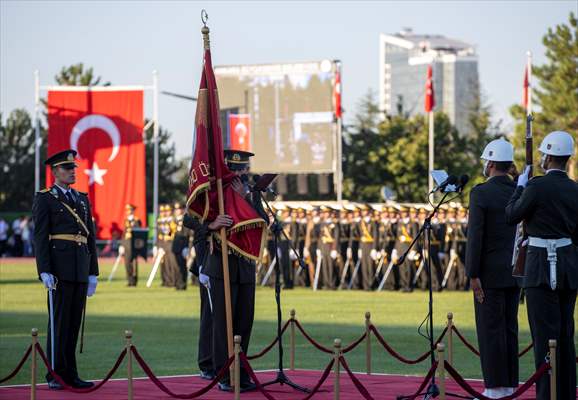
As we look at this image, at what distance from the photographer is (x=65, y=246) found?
12.7 m

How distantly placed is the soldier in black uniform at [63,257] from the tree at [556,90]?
41133 millimetres

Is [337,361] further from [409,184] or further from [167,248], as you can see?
[409,184]

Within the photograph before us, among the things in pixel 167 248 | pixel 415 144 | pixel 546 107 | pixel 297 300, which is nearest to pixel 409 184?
pixel 415 144

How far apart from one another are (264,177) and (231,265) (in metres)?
0.87

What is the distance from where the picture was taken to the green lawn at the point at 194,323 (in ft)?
50.7

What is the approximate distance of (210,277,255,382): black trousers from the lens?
480 inches

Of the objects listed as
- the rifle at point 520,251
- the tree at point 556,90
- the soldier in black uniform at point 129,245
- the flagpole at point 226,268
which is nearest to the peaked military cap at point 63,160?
the flagpole at point 226,268

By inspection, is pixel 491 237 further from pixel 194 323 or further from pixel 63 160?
pixel 194 323

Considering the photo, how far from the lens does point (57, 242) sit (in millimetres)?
12711

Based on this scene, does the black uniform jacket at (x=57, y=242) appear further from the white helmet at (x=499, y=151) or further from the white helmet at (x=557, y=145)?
the white helmet at (x=557, y=145)

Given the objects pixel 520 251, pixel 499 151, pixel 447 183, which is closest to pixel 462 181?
pixel 447 183

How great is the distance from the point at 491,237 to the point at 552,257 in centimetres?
112

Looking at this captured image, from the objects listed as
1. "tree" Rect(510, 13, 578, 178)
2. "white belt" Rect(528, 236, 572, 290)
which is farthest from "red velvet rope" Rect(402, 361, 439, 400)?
"tree" Rect(510, 13, 578, 178)

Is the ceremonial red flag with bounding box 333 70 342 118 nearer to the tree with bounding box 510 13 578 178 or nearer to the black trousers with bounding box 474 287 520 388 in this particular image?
the tree with bounding box 510 13 578 178
